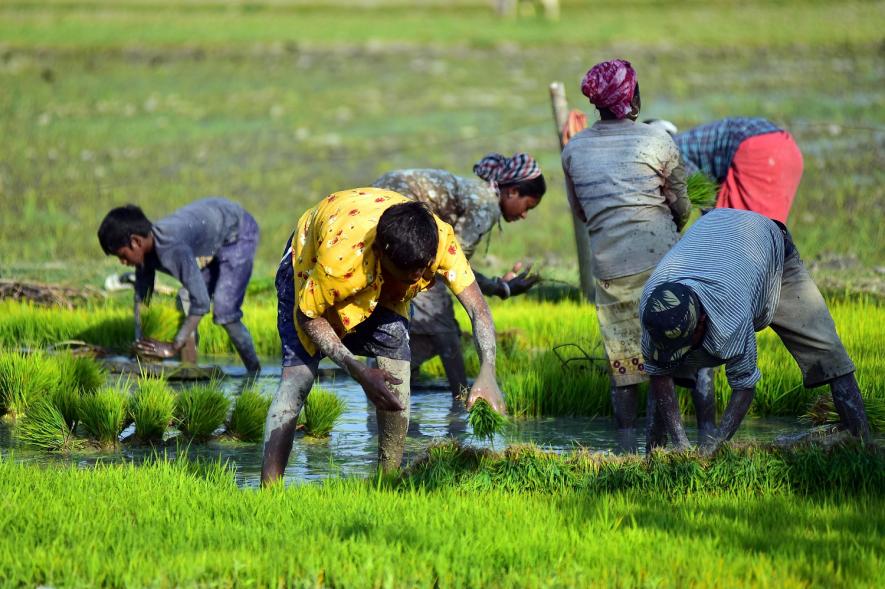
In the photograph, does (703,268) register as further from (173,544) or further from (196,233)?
(196,233)

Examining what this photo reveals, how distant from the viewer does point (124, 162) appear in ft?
61.5

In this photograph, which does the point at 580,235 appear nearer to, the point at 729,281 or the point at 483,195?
the point at 483,195

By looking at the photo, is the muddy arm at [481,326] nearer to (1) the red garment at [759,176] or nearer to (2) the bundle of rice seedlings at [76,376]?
(2) the bundle of rice seedlings at [76,376]

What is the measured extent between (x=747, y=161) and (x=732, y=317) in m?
2.70

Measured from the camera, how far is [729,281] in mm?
5145

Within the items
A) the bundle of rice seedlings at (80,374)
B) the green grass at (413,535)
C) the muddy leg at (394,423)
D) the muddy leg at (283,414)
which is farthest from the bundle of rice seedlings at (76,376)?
the muddy leg at (394,423)

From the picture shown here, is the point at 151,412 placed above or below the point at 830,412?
above

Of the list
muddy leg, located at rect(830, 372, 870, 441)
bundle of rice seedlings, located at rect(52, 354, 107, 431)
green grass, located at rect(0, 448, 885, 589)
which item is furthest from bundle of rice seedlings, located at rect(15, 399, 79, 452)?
muddy leg, located at rect(830, 372, 870, 441)

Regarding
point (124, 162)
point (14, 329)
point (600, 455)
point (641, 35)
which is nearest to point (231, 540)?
point (600, 455)

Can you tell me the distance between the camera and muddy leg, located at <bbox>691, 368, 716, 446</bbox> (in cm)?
638

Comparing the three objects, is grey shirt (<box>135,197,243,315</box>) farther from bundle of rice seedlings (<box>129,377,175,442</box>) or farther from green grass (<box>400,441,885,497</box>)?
green grass (<box>400,441,885,497</box>)

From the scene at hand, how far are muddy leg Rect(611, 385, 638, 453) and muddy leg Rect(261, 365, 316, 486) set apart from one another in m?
1.82

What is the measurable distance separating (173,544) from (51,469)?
1.29 m

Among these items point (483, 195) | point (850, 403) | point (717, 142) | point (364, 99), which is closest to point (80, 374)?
point (483, 195)
